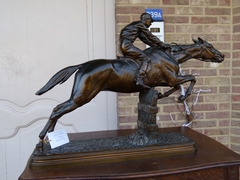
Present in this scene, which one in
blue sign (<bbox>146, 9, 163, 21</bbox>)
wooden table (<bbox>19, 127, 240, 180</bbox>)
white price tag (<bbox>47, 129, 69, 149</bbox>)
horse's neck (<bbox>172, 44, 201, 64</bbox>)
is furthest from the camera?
blue sign (<bbox>146, 9, 163, 21</bbox>)

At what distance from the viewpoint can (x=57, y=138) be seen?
1.11m

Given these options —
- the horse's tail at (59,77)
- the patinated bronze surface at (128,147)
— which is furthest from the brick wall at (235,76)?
the horse's tail at (59,77)

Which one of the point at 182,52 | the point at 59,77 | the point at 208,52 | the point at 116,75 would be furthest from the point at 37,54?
the point at 208,52

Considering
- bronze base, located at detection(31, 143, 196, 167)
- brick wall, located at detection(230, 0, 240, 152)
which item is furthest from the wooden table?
brick wall, located at detection(230, 0, 240, 152)

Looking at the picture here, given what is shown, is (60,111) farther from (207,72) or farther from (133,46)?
(207,72)

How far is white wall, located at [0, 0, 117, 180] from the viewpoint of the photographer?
5.87 feet

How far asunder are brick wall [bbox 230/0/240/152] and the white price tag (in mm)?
1290

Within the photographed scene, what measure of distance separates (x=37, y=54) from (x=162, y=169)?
1.25 meters

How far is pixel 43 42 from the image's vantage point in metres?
1.81

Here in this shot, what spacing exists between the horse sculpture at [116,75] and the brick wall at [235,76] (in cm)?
70

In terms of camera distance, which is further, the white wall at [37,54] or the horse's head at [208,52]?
the white wall at [37,54]

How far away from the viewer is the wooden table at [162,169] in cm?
92

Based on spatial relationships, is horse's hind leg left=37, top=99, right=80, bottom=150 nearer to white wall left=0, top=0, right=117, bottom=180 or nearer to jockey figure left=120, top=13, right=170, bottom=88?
jockey figure left=120, top=13, right=170, bottom=88

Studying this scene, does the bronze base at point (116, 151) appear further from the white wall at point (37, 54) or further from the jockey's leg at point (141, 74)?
the white wall at point (37, 54)
